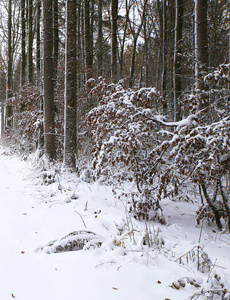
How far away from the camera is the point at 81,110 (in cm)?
976

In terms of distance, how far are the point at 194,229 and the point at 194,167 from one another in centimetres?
103

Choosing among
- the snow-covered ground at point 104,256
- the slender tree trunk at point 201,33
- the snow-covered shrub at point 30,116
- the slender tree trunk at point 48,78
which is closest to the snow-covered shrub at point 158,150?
the snow-covered ground at point 104,256

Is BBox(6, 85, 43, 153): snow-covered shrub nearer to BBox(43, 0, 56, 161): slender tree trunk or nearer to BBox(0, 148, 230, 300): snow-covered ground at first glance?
BBox(43, 0, 56, 161): slender tree trunk

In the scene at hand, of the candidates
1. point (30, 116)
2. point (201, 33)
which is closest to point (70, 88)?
point (201, 33)

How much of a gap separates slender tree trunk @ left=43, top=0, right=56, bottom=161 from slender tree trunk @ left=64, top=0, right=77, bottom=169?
61cm

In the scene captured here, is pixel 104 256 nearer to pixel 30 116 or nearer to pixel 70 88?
pixel 70 88

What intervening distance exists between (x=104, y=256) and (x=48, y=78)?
18.7 ft

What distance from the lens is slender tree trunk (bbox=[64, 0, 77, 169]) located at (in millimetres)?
6223

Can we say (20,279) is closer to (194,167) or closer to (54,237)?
(54,237)

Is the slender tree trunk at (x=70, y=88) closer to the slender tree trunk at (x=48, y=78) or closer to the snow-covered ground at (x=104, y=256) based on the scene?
the slender tree trunk at (x=48, y=78)

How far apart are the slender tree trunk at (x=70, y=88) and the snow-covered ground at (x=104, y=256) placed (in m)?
2.22

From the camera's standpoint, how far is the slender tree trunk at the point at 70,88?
20.4ft

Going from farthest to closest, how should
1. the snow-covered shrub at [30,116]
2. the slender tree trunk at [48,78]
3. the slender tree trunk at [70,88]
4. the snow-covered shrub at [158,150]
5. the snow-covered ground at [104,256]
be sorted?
the snow-covered shrub at [30,116] < the slender tree trunk at [48,78] < the slender tree trunk at [70,88] < the snow-covered shrub at [158,150] < the snow-covered ground at [104,256]

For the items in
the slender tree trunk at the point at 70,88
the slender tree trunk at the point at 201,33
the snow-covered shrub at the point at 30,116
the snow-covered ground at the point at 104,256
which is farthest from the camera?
the snow-covered shrub at the point at 30,116
